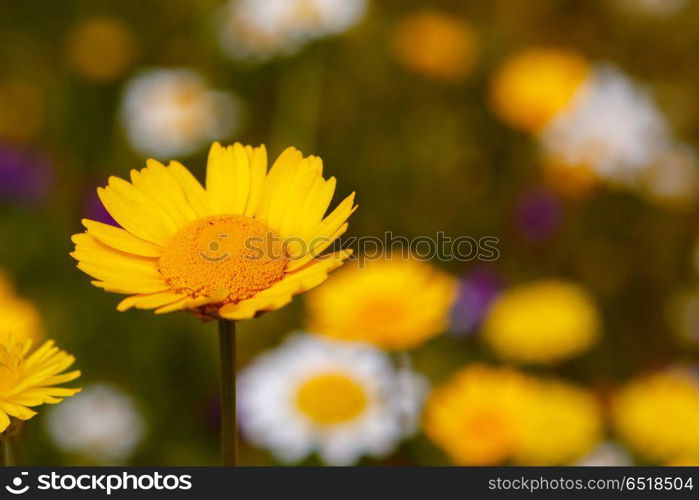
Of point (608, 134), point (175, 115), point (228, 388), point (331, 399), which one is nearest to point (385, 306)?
point (331, 399)

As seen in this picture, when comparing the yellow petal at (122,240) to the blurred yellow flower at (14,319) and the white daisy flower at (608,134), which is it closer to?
the blurred yellow flower at (14,319)

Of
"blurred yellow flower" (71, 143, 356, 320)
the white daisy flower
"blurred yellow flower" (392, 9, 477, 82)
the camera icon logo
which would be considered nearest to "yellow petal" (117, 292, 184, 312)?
"blurred yellow flower" (71, 143, 356, 320)

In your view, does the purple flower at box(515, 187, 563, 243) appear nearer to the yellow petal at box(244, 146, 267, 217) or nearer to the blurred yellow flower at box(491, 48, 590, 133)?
the blurred yellow flower at box(491, 48, 590, 133)

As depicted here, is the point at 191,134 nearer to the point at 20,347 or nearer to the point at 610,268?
the point at 610,268

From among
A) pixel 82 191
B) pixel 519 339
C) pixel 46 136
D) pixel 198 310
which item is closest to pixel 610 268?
pixel 519 339

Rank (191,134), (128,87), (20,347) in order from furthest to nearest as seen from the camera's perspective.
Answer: (128,87) < (191,134) < (20,347)

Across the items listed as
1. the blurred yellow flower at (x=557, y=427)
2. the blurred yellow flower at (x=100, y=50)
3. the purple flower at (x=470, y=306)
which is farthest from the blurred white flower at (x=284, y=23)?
the blurred yellow flower at (x=557, y=427)

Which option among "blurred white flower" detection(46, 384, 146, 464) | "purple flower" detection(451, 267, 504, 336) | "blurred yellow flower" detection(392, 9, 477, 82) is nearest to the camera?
"blurred white flower" detection(46, 384, 146, 464)
